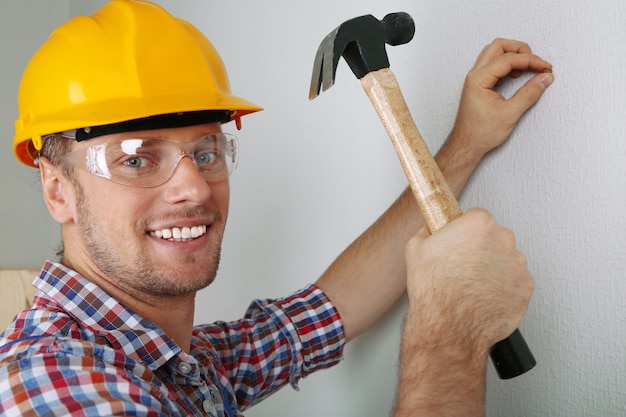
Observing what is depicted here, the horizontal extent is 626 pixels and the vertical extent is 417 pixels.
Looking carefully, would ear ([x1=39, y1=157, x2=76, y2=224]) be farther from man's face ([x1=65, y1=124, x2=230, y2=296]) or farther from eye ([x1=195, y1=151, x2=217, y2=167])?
eye ([x1=195, y1=151, x2=217, y2=167])

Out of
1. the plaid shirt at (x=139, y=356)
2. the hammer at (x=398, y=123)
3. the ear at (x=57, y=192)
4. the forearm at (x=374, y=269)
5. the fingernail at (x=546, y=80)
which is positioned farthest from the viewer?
the forearm at (x=374, y=269)

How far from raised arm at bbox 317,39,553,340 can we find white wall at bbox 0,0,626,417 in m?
0.03

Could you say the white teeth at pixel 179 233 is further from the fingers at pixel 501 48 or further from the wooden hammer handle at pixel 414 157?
the fingers at pixel 501 48

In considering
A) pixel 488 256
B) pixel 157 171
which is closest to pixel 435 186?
pixel 488 256

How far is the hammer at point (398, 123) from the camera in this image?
37.3 inches

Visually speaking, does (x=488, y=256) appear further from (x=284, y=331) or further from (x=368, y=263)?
(x=284, y=331)

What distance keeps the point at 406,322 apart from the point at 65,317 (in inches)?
20.9

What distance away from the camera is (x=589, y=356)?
39.9 inches

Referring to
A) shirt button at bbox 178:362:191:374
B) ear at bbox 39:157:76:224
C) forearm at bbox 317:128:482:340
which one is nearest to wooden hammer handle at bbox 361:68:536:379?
forearm at bbox 317:128:482:340

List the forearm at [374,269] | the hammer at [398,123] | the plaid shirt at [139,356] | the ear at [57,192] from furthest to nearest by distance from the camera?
the forearm at [374,269], the ear at [57,192], the hammer at [398,123], the plaid shirt at [139,356]

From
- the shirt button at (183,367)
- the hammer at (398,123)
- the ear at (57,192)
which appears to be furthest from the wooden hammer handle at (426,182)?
the ear at (57,192)

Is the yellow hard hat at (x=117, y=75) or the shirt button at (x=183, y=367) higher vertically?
the yellow hard hat at (x=117, y=75)

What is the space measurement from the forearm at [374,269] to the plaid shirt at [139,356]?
0.12 ft

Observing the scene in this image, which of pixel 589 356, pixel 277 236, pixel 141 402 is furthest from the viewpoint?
pixel 277 236
